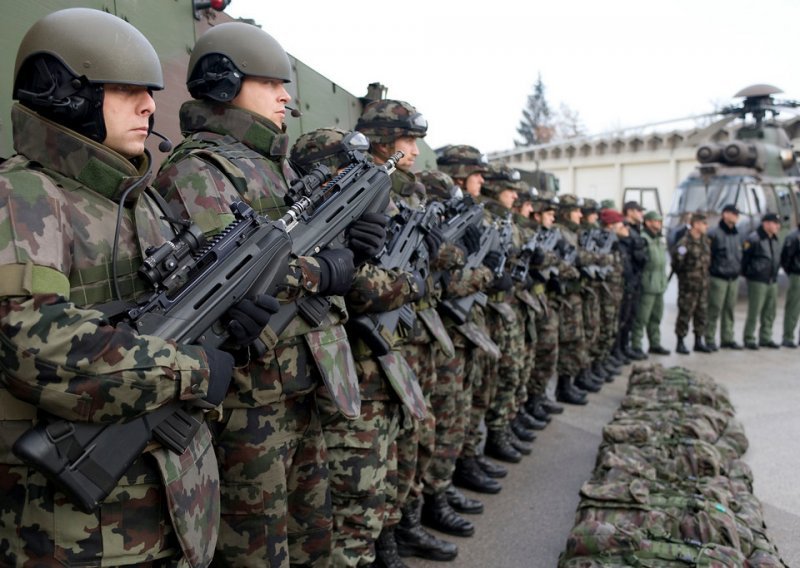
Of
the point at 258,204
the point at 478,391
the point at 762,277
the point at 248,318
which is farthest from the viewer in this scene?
the point at 762,277

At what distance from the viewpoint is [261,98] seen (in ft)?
8.16

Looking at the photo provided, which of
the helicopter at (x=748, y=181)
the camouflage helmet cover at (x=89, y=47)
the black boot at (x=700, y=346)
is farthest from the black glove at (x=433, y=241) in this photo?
the helicopter at (x=748, y=181)

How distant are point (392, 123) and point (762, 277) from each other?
27.5 feet

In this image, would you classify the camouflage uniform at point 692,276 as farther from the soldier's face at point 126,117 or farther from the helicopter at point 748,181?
the soldier's face at point 126,117

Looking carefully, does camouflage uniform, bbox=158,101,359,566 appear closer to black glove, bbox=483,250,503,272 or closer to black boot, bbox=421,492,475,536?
black boot, bbox=421,492,475,536

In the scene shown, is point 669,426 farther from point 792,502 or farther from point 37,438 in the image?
point 37,438

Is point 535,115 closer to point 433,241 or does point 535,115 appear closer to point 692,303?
point 692,303

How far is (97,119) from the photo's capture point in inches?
66.3

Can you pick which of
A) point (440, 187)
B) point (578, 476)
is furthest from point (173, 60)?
point (578, 476)

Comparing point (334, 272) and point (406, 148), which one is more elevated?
point (406, 148)

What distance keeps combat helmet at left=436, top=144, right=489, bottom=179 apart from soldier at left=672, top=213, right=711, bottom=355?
5.62 m

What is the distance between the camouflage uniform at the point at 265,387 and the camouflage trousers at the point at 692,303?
8190 millimetres

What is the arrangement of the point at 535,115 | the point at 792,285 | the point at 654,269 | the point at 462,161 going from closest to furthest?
1. the point at 462,161
2. the point at 654,269
3. the point at 792,285
4. the point at 535,115

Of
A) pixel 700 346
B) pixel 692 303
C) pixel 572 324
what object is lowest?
pixel 700 346
